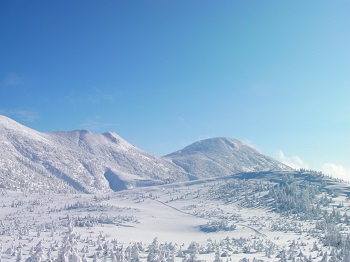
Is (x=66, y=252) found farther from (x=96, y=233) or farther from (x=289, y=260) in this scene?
(x=96, y=233)

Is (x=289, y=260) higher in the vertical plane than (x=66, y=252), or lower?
lower

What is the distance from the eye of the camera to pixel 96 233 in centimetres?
15175

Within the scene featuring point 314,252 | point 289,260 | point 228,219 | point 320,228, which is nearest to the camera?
point 289,260

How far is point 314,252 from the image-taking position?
111188mm

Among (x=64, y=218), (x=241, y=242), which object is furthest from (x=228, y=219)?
(x=64, y=218)

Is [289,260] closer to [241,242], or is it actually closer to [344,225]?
[241,242]

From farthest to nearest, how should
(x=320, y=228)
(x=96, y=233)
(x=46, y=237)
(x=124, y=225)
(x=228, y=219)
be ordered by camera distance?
(x=228, y=219), (x=124, y=225), (x=320, y=228), (x=96, y=233), (x=46, y=237)

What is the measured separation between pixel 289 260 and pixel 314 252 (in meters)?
18.2

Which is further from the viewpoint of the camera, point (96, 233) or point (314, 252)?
point (96, 233)

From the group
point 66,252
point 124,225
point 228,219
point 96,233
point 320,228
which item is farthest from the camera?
point 228,219

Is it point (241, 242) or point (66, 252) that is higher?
point (66, 252)

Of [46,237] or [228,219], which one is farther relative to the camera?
[228,219]

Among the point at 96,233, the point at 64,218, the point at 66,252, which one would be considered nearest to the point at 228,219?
the point at 96,233

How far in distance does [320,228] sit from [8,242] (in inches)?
5283
